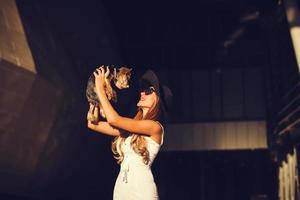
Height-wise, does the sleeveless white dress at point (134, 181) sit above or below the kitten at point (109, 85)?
below

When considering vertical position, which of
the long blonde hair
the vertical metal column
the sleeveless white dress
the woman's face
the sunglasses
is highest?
the vertical metal column

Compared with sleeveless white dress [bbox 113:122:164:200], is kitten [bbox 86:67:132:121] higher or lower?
higher

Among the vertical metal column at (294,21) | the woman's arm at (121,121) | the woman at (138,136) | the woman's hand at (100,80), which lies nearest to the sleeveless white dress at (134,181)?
the woman at (138,136)

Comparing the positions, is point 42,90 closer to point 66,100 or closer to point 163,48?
point 66,100

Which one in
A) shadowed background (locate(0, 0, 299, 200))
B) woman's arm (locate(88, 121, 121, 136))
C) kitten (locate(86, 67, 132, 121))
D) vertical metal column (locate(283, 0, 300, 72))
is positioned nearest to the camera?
kitten (locate(86, 67, 132, 121))

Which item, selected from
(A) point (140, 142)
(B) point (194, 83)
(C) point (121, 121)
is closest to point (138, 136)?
(A) point (140, 142)

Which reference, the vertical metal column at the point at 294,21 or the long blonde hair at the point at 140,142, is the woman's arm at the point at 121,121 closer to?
the long blonde hair at the point at 140,142

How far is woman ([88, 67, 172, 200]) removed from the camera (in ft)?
13.4

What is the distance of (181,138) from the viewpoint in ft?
50.3

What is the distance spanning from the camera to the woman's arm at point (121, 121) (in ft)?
13.1

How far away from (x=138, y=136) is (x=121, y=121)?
Result: 27 cm

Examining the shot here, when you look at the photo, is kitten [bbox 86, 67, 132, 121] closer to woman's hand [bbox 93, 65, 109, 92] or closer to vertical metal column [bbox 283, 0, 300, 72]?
woman's hand [bbox 93, 65, 109, 92]

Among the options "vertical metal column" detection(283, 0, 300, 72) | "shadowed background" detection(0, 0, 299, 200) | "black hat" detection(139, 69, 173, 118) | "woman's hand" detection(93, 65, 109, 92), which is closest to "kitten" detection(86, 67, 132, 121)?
"woman's hand" detection(93, 65, 109, 92)

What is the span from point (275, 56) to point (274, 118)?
5.34ft
